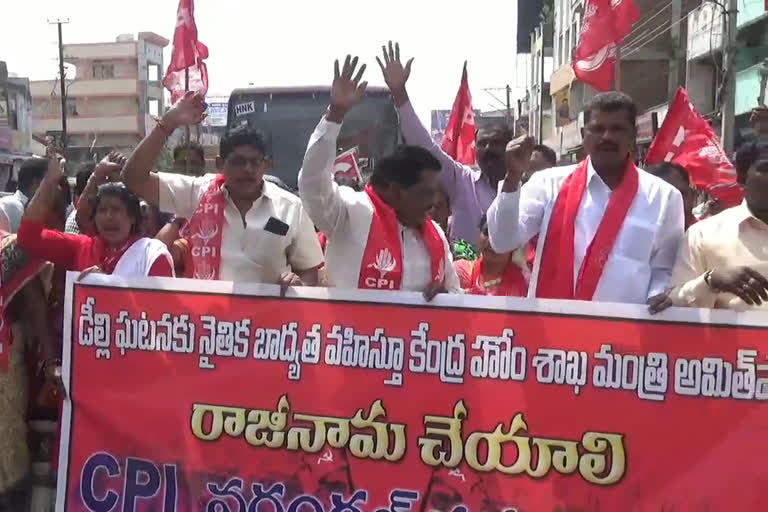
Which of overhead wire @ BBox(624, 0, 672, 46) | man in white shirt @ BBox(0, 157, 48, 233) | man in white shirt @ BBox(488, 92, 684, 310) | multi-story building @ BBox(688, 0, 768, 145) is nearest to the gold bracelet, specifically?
man in white shirt @ BBox(488, 92, 684, 310)

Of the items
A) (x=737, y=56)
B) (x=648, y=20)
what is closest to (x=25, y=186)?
(x=737, y=56)

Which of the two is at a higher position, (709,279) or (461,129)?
(461,129)

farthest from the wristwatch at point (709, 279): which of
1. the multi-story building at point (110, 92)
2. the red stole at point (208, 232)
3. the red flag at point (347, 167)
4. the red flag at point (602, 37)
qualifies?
the multi-story building at point (110, 92)

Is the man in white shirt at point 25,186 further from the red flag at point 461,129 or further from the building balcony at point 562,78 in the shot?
the building balcony at point 562,78

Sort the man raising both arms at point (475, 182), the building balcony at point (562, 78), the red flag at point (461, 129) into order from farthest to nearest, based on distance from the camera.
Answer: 1. the building balcony at point (562, 78)
2. the red flag at point (461, 129)
3. the man raising both arms at point (475, 182)

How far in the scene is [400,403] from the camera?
8.96 ft

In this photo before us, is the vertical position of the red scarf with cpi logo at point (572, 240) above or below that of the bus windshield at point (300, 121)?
below

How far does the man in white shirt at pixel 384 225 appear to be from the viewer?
2.99 metres

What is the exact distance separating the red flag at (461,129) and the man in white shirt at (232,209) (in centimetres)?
483

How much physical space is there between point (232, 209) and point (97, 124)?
6201 centimetres

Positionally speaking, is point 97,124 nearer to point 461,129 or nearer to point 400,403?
point 461,129

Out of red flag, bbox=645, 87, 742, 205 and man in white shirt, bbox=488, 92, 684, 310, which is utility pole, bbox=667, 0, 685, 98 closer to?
red flag, bbox=645, 87, 742, 205

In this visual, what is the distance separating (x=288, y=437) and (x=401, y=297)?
1.97 ft

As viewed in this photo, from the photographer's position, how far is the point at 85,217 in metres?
3.93
